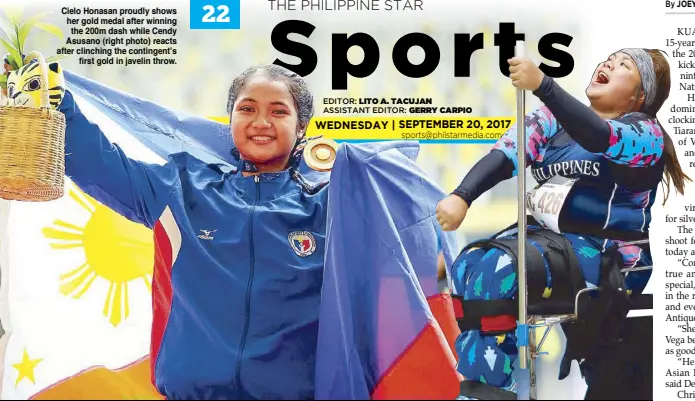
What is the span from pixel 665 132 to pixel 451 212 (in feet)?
1.93

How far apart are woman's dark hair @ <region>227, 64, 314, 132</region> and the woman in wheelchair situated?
1.38ft

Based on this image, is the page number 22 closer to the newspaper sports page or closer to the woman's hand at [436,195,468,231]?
the newspaper sports page

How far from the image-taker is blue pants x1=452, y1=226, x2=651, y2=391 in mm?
1997

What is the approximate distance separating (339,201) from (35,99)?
0.80 metres

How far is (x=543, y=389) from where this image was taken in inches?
81.4

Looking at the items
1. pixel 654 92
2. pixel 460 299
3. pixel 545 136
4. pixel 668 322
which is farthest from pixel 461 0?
pixel 668 322

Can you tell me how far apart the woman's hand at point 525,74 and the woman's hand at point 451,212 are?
327mm

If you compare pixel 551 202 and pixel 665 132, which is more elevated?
pixel 665 132

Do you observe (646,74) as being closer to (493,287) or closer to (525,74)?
(525,74)

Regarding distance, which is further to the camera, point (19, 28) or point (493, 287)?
point (19, 28)

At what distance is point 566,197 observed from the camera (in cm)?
205

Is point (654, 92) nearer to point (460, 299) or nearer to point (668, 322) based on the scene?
point (668, 322)

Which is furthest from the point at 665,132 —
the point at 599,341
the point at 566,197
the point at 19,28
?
the point at 19,28

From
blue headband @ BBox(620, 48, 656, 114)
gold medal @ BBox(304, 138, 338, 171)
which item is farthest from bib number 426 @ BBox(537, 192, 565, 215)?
gold medal @ BBox(304, 138, 338, 171)
